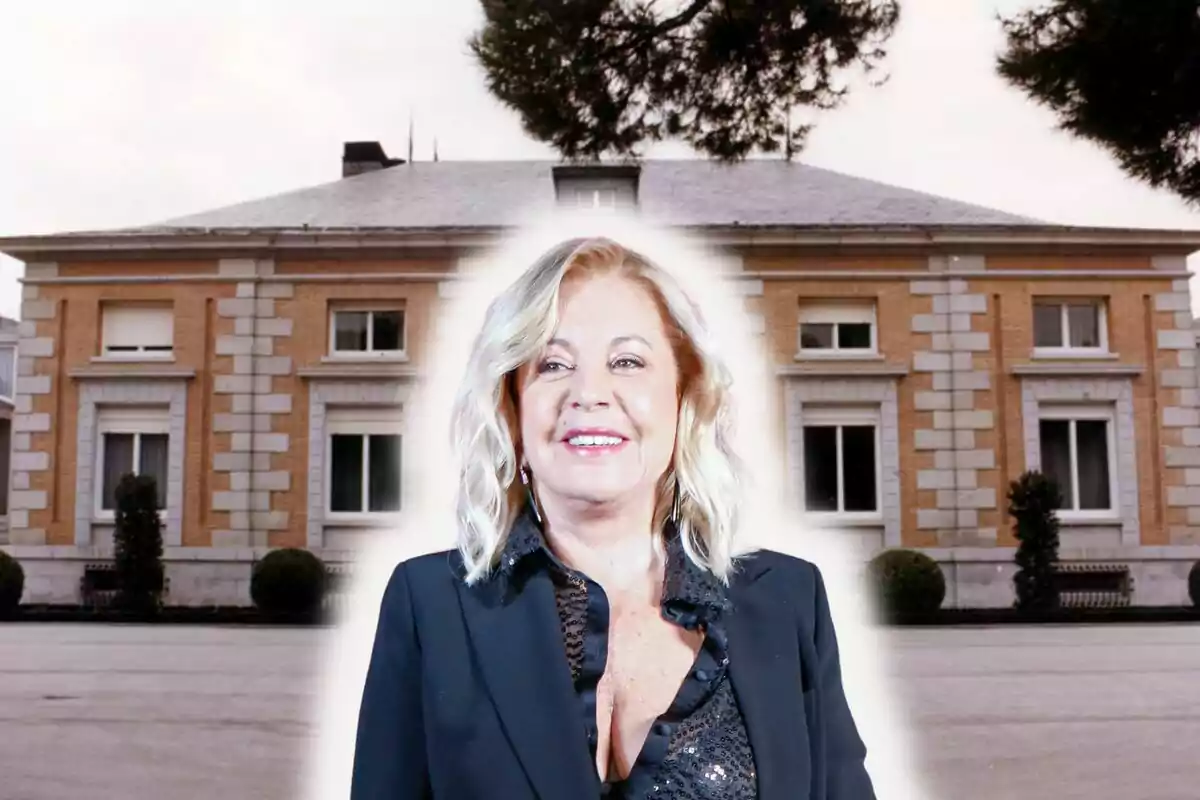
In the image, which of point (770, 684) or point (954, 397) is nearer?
point (770, 684)

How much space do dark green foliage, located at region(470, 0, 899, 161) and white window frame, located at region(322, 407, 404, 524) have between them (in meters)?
0.78

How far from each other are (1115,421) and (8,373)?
2401 millimetres

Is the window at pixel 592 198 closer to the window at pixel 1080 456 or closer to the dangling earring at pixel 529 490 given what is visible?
the dangling earring at pixel 529 490

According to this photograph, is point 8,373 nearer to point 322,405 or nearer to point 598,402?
point 322,405

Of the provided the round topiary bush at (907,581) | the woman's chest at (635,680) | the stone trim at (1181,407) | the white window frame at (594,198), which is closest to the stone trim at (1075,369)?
the stone trim at (1181,407)

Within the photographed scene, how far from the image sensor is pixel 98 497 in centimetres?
225

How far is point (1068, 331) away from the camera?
224 centimetres

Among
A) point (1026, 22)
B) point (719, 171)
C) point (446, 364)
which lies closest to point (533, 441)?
point (446, 364)

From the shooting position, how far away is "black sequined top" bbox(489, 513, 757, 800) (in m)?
1.13

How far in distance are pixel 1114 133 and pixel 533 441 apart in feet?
6.13

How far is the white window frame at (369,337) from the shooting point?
2.13 metres

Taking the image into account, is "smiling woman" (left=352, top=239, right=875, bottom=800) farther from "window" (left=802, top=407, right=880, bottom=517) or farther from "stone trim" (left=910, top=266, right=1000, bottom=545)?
"stone trim" (left=910, top=266, right=1000, bottom=545)

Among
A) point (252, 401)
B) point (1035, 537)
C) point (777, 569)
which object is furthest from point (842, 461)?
point (252, 401)

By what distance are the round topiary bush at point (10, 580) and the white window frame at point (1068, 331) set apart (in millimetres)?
2247
